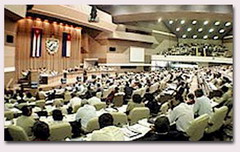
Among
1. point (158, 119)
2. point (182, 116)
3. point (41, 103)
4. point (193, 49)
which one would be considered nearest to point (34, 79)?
point (41, 103)

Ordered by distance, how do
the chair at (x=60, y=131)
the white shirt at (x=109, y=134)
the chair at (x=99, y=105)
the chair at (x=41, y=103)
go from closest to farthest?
the chair at (x=60, y=131) < the white shirt at (x=109, y=134) < the chair at (x=41, y=103) < the chair at (x=99, y=105)

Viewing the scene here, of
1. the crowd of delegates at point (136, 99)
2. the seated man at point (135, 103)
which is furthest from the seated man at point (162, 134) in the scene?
the seated man at point (135, 103)

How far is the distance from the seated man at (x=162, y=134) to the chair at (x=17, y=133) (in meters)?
1.44

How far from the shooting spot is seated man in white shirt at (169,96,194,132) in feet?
14.1

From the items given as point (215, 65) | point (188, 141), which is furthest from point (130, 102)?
point (215, 65)

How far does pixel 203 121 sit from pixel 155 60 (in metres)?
1.15

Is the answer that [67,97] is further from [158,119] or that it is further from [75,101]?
[158,119]

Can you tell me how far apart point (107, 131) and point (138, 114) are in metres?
0.59

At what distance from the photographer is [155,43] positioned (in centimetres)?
486

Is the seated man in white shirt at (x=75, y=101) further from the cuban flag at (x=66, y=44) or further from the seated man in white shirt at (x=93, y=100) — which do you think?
the cuban flag at (x=66, y=44)

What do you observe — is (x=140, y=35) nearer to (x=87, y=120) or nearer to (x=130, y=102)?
(x=130, y=102)

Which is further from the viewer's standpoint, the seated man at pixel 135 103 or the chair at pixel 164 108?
the seated man at pixel 135 103

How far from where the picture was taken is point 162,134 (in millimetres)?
4227

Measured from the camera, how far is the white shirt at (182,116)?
429 centimetres
